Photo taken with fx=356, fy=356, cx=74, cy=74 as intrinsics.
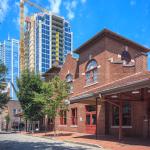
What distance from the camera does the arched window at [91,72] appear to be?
35.2 metres

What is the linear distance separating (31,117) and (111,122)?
14.8 m

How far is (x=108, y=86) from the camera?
1086 inches

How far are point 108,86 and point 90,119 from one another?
8.55 metres

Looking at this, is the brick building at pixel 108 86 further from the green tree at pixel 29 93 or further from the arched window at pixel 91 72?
the green tree at pixel 29 93

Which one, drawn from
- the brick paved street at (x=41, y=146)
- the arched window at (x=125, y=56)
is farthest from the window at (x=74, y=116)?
the brick paved street at (x=41, y=146)

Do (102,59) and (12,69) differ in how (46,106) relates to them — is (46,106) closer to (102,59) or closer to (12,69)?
(102,59)

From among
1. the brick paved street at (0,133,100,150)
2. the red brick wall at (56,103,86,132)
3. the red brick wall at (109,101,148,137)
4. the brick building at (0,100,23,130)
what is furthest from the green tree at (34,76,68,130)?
the brick building at (0,100,23,130)

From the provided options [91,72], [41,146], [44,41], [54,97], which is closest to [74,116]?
[54,97]

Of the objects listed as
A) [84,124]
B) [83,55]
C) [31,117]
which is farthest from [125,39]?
[31,117]

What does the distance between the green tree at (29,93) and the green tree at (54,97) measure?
820cm

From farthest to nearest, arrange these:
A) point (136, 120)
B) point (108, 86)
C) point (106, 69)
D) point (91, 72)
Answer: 1. point (91, 72)
2. point (106, 69)
3. point (136, 120)
4. point (108, 86)

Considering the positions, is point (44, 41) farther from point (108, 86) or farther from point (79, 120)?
point (108, 86)

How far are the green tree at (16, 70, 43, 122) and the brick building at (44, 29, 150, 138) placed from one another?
15.5ft

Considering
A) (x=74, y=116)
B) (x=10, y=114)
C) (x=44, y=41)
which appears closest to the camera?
(x=74, y=116)
